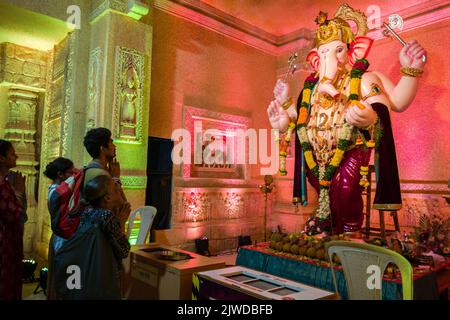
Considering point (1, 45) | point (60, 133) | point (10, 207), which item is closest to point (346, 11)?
point (10, 207)

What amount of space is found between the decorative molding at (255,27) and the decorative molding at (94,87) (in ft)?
4.55

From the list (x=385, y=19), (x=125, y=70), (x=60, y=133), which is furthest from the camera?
(x=385, y=19)

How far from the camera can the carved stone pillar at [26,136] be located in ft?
15.7

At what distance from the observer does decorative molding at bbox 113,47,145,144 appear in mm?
4164

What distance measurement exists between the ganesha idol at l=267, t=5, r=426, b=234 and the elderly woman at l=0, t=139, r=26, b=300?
262cm

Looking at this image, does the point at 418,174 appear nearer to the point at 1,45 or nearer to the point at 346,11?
the point at 346,11

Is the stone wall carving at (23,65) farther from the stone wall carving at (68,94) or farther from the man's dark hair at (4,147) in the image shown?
the man's dark hair at (4,147)

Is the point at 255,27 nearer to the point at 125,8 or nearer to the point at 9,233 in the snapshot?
the point at 125,8

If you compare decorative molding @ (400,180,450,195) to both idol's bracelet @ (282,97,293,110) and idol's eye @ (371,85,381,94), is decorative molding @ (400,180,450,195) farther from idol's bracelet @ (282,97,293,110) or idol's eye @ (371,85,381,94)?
idol's bracelet @ (282,97,293,110)

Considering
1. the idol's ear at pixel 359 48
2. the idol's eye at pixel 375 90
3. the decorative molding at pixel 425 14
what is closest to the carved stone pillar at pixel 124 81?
the idol's ear at pixel 359 48

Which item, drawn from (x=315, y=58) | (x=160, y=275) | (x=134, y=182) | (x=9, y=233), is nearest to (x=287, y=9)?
(x=315, y=58)

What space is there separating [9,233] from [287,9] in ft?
17.2

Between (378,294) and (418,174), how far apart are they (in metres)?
3.82

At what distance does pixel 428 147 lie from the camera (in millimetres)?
4984
